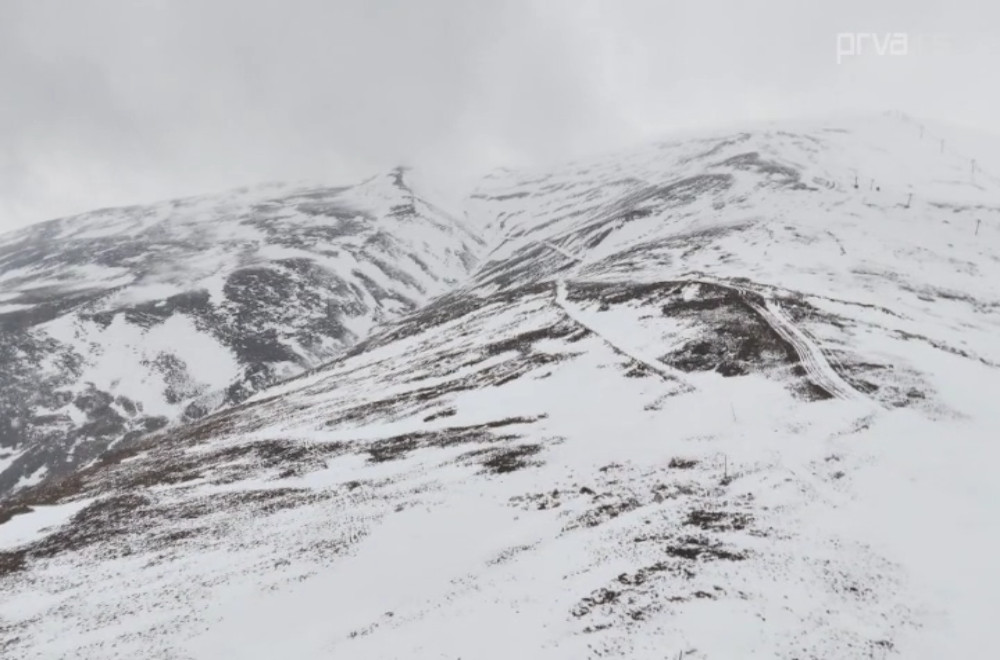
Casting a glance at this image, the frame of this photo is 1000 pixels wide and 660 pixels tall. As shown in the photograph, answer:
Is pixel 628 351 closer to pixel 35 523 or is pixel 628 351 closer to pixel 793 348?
pixel 793 348

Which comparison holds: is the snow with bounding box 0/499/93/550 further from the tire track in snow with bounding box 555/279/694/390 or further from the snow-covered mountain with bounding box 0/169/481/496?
the snow-covered mountain with bounding box 0/169/481/496

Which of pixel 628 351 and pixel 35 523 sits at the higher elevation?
pixel 628 351

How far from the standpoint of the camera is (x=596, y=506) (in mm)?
25453

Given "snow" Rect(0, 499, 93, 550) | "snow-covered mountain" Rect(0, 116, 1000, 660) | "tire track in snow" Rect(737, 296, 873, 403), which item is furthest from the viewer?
"snow" Rect(0, 499, 93, 550)

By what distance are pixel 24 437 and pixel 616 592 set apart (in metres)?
143

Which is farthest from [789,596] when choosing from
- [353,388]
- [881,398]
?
[353,388]

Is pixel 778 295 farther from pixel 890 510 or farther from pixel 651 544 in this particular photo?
pixel 651 544

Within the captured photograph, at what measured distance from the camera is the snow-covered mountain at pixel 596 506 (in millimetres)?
18297

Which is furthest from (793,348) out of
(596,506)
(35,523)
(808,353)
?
(35,523)

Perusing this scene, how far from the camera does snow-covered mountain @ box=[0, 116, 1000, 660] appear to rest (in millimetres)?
18297

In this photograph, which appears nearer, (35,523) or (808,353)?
(35,523)

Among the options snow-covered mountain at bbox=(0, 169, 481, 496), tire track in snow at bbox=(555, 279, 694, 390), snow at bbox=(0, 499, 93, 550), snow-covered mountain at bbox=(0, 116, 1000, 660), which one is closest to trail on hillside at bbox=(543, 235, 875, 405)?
tire track in snow at bbox=(555, 279, 694, 390)

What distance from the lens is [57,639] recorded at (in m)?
22.4

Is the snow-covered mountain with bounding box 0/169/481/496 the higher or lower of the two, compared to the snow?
lower
